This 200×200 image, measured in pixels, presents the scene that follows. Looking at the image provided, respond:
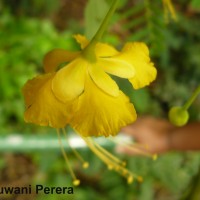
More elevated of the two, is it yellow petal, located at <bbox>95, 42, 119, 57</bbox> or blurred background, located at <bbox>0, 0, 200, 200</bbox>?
yellow petal, located at <bbox>95, 42, 119, 57</bbox>

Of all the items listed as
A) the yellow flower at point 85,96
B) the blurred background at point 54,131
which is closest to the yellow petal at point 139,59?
the yellow flower at point 85,96

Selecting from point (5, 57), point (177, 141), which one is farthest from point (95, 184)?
point (177, 141)

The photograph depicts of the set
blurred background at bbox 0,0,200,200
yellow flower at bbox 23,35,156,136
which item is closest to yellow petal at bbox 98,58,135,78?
yellow flower at bbox 23,35,156,136

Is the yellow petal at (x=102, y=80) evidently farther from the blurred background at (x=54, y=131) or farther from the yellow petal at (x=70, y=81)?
the blurred background at (x=54, y=131)

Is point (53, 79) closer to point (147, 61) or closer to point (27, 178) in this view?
point (147, 61)

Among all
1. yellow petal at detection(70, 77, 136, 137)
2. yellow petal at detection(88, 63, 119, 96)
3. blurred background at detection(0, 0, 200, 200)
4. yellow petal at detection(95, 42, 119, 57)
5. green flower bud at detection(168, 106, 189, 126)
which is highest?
yellow petal at detection(95, 42, 119, 57)

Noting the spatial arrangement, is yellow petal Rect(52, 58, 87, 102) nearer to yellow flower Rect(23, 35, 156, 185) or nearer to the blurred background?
yellow flower Rect(23, 35, 156, 185)
